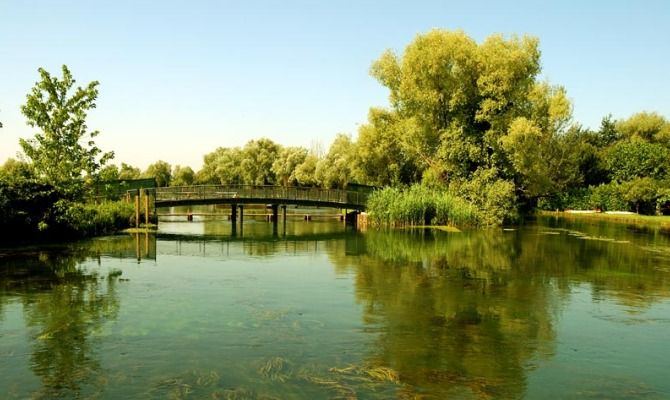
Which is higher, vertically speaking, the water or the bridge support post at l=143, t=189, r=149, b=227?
the bridge support post at l=143, t=189, r=149, b=227

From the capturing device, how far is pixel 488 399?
7590mm

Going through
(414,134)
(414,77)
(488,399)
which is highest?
(414,77)

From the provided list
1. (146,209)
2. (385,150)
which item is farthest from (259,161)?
(146,209)

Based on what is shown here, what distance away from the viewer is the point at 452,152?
4238 cm

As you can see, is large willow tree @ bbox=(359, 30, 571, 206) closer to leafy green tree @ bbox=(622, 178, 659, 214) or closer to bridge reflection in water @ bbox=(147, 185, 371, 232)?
bridge reflection in water @ bbox=(147, 185, 371, 232)

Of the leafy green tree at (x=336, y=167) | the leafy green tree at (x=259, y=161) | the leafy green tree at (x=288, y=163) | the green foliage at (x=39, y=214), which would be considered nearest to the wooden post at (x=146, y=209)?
the green foliage at (x=39, y=214)

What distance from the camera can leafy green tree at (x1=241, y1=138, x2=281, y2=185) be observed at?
100844 millimetres

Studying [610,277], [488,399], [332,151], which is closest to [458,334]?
[488,399]

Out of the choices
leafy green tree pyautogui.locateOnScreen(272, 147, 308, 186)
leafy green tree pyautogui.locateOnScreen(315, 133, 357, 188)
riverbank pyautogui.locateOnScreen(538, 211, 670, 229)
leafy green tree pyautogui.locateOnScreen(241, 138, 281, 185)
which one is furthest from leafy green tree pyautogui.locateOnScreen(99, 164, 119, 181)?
leafy green tree pyautogui.locateOnScreen(241, 138, 281, 185)

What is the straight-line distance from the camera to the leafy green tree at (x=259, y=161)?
100844 millimetres

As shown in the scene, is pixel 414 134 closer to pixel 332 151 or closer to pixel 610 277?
pixel 610 277

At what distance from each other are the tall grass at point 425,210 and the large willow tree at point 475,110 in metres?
2.53

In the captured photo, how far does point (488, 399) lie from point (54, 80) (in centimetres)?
2744

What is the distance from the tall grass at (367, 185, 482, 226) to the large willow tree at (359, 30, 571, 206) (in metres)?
2.53
